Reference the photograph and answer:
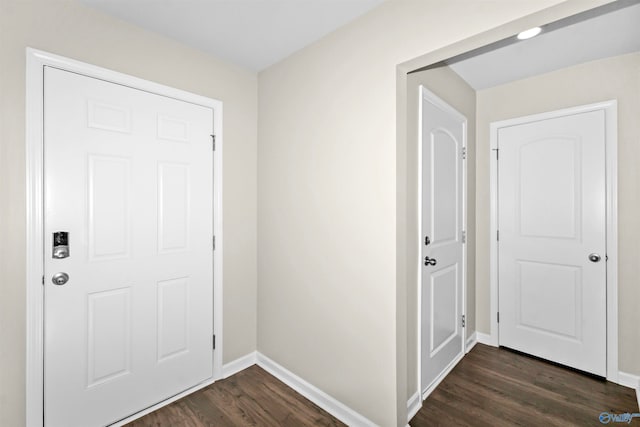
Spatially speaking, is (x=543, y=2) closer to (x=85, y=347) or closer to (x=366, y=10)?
(x=366, y=10)

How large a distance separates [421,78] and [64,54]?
84.1 inches

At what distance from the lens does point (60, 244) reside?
168 centimetres

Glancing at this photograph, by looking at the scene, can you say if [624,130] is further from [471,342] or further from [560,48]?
[471,342]

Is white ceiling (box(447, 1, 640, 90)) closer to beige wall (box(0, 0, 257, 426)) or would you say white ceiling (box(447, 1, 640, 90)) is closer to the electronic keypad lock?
beige wall (box(0, 0, 257, 426))

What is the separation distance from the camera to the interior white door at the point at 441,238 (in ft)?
7.00

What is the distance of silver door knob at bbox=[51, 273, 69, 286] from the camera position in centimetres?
167

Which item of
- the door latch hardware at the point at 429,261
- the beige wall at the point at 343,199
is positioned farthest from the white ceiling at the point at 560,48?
the door latch hardware at the point at 429,261

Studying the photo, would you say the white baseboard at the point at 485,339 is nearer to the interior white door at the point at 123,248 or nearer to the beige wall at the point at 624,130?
the beige wall at the point at 624,130

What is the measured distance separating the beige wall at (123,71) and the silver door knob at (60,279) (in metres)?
0.13

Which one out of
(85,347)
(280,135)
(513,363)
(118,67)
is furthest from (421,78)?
(85,347)

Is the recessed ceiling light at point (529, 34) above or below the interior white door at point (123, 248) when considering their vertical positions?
above
